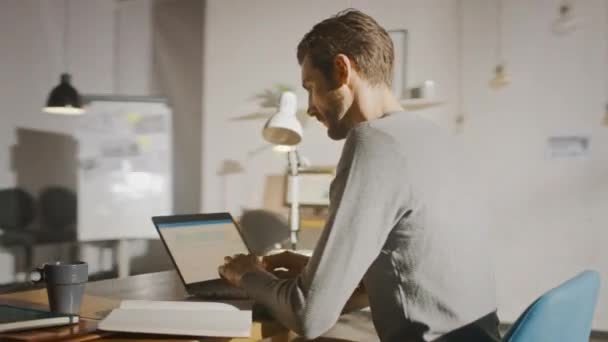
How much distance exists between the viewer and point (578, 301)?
897mm

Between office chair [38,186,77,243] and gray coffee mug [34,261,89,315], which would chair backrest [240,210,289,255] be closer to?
office chair [38,186,77,243]

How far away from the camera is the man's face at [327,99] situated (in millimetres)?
1167

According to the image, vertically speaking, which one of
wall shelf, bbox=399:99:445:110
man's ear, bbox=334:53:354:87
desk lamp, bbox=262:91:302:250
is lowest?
desk lamp, bbox=262:91:302:250

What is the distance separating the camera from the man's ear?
3.71 feet

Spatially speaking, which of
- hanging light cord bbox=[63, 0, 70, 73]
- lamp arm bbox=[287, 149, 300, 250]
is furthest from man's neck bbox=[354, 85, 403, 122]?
hanging light cord bbox=[63, 0, 70, 73]

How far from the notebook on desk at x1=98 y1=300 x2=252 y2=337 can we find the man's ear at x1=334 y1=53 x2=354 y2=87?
489 millimetres

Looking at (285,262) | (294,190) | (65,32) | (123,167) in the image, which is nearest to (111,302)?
(285,262)

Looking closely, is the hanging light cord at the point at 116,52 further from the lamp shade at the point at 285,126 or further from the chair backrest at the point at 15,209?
the lamp shade at the point at 285,126

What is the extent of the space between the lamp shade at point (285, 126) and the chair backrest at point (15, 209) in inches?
83.8

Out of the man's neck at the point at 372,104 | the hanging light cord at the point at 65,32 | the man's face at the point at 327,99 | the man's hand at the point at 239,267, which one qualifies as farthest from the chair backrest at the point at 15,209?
the man's neck at the point at 372,104

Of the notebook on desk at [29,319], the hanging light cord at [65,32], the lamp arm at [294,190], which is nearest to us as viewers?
the notebook on desk at [29,319]

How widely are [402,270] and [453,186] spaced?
7.3 inches

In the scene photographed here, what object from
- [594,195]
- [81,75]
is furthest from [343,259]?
[81,75]

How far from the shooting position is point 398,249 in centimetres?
101
